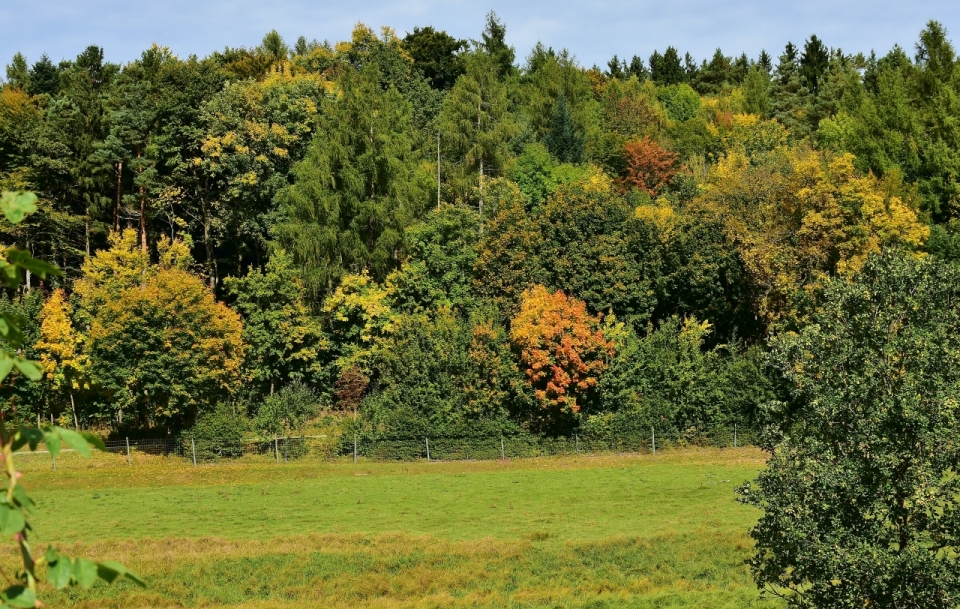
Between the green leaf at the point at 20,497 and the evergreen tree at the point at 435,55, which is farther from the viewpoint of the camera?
the evergreen tree at the point at 435,55

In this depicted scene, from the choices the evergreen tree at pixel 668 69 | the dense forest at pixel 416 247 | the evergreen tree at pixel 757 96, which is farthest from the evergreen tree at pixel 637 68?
the dense forest at pixel 416 247

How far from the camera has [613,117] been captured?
10019 centimetres

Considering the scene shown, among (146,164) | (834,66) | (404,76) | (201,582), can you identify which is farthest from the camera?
(834,66)

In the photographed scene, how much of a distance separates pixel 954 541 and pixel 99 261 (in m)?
58.9

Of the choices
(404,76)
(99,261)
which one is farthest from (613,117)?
(99,261)

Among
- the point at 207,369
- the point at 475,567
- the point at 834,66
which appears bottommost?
the point at 475,567

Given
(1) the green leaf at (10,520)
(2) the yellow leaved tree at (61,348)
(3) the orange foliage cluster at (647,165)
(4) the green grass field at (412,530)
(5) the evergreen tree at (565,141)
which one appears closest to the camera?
(1) the green leaf at (10,520)

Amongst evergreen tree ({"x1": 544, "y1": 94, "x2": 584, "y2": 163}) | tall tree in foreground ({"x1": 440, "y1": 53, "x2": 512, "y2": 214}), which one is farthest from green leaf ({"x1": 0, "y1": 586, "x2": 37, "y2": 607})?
evergreen tree ({"x1": 544, "y1": 94, "x2": 584, "y2": 163})

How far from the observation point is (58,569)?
11.9 feet

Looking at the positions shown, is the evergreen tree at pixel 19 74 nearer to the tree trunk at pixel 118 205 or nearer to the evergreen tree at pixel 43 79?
the evergreen tree at pixel 43 79

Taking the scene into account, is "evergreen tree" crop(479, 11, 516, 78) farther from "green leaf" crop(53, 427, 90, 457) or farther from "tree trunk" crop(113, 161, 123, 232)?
"green leaf" crop(53, 427, 90, 457)

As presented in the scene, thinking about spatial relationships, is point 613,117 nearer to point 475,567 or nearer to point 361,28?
point 361,28

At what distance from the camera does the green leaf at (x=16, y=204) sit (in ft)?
12.0

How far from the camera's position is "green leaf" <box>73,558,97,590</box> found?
3619mm
